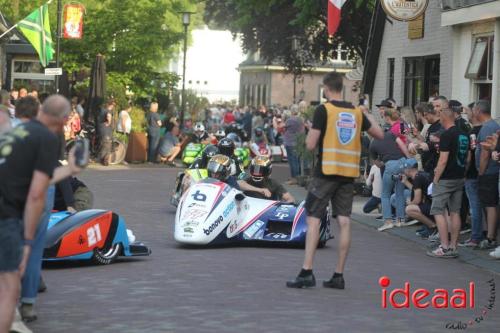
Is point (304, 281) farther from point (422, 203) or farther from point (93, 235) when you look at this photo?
point (422, 203)

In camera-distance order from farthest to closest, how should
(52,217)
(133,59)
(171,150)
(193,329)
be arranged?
(133,59) → (171,150) → (52,217) → (193,329)

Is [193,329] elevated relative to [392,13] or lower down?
lower down

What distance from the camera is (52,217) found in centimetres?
1289

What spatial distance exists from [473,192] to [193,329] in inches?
304

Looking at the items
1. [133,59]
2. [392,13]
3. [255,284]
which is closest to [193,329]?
[255,284]

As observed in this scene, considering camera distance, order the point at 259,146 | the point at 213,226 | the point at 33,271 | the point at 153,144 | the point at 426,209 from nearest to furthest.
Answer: the point at 33,271, the point at 213,226, the point at 426,209, the point at 259,146, the point at 153,144

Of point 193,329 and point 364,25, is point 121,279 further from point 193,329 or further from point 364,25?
point 364,25

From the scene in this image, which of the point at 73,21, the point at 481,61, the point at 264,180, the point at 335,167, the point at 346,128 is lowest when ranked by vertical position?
the point at 264,180

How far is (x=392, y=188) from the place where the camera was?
62.2 ft

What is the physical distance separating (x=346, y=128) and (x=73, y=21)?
92.8 ft

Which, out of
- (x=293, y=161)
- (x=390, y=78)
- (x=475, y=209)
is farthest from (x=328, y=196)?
(x=390, y=78)

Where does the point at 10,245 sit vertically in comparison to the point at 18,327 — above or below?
above

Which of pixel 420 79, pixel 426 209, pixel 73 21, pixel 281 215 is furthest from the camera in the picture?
pixel 73 21

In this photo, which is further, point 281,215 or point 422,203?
point 422,203
